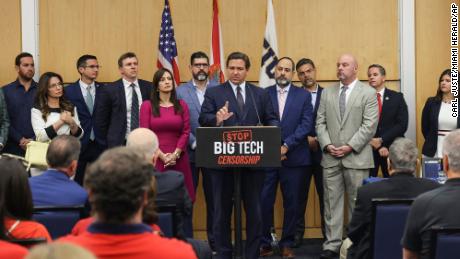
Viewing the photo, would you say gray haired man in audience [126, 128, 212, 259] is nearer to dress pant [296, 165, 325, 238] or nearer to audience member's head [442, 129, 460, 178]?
audience member's head [442, 129, 460, 178]

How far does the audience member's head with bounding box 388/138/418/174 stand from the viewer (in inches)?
176

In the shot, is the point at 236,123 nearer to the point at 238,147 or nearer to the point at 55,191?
the point at 238,147

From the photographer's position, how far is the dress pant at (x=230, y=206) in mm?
6301

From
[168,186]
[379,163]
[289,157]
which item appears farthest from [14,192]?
[379,163]

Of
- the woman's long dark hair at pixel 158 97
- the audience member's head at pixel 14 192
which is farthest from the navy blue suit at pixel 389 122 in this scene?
the audience member's head at pixel 14 192

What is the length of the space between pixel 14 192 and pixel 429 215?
1777 mm

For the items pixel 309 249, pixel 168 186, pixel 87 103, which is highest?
pixel 87 103

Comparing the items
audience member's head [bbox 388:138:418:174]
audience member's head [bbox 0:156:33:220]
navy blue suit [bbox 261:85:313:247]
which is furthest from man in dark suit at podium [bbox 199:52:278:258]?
audience member's head [bbox 0:156:33:220]

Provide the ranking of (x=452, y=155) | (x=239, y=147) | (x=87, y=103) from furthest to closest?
(x=87, y=103) < (x=239, y=147) < (x=452, y=155)

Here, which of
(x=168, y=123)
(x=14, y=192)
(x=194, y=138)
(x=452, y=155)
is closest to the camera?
(x=14, y=192)

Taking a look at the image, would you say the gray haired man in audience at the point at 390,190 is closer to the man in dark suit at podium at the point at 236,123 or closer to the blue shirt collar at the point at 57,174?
the blue shirt collar at the point at 57,174

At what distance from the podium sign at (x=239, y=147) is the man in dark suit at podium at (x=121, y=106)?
1718 millimetres

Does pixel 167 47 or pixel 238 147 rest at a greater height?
pixel 167 47

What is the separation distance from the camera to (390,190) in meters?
4.43
